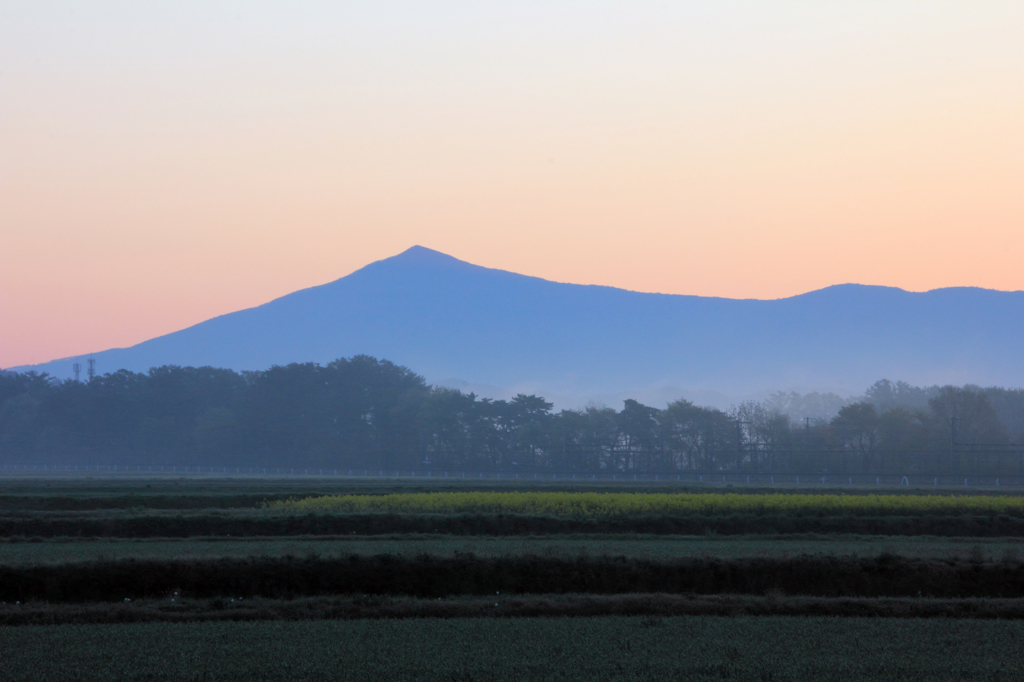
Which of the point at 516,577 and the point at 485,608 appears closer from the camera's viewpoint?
the point at 485,608

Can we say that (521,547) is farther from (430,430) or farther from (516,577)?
(430,430)

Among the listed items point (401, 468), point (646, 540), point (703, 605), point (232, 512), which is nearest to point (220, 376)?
point (401, 468)

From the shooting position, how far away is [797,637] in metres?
15.9

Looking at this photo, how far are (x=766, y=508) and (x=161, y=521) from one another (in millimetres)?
22862

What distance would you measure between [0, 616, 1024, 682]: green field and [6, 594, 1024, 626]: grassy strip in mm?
715

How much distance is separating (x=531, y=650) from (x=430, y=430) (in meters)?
103

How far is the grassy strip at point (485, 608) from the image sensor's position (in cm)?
1755

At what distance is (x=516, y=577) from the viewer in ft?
69.8

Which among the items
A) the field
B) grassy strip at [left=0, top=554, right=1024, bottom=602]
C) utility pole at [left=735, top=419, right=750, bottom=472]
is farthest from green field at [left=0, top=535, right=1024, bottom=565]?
utility pole at [left=735, top=419, right=750, bottom=472]

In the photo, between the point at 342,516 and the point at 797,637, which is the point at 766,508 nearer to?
the point at 342,516

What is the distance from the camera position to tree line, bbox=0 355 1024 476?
Answer: 332 feet

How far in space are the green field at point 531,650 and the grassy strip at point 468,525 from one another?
14.8m

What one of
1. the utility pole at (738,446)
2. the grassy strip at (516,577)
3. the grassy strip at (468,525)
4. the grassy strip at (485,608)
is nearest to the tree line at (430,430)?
the utility pole at (738,446)

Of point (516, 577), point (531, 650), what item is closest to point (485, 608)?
point (516, 577)
